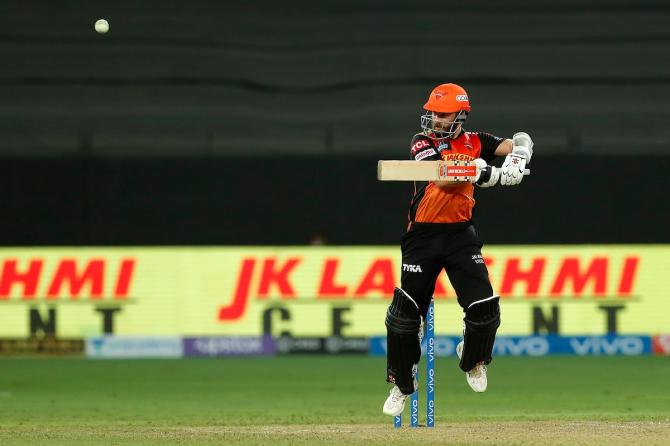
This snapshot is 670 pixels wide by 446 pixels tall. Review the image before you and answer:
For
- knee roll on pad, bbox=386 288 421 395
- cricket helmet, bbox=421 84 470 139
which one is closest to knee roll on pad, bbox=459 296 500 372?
knee roll on pad, bbox=386 288 421 395

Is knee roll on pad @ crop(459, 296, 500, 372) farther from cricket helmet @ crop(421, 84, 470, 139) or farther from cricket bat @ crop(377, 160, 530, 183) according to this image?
cricket helmet @ crop(421, 84, 470, 139)

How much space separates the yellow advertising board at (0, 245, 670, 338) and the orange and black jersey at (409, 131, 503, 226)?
269 inches

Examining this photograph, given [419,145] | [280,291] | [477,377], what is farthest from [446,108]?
[280,291]

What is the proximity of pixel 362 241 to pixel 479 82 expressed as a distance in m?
2.10

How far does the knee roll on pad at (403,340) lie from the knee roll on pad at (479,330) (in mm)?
242

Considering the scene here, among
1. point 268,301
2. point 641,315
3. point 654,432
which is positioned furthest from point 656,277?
point 654,432

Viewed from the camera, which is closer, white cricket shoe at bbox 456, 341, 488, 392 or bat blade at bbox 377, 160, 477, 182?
bat blade at bbox 377, 160, 477, 182

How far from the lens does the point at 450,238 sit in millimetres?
7059

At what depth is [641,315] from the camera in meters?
14.1

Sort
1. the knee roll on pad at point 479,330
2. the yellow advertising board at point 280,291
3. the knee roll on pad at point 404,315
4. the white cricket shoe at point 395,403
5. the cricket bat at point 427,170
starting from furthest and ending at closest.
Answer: the yellow advertising board at point 280,291
the white cricket shoe at point 395,403
the knee roll on pad at point 404,315
the knee roll on pad at point 479,330
the cricket bat at point 427,170

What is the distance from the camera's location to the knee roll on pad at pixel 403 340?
7.16 m

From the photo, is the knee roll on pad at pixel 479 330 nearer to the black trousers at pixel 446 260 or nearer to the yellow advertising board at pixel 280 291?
the black trousers at pixel 446 260

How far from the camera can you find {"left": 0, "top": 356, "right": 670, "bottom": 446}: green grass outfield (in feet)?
23.3

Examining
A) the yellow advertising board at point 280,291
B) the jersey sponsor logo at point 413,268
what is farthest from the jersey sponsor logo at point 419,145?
the yellow advertising board at point 280,291
